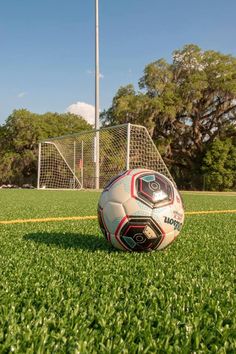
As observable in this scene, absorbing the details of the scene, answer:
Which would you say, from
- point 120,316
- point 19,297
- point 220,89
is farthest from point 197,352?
point 220,89

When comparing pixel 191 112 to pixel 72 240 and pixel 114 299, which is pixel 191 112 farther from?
pixel 114 299

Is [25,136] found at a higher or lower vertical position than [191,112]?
lower

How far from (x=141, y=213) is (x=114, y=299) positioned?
3.25 ft

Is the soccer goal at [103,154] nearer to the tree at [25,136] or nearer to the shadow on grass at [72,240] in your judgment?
the shadow on grass at [72,240]

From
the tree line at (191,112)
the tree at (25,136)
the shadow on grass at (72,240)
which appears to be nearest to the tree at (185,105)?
the tree line at (191,112)

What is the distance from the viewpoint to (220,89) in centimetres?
3064

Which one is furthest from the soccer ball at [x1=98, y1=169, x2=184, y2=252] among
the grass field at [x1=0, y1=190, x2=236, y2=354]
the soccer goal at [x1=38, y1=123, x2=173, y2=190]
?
the soccer goal at [x1=38, y1=123, x2=173, y2=190]

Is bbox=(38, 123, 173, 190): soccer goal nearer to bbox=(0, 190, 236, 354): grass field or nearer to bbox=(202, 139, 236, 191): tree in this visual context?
bbox=(202, 139, 236, 191): tree

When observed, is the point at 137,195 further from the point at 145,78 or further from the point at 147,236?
the point at 145,78

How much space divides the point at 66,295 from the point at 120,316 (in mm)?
348

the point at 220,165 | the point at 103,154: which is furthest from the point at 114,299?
the point at 220,165

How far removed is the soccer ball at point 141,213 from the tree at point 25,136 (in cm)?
3353

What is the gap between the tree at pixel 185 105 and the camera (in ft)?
102

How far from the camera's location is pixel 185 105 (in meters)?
31.5
